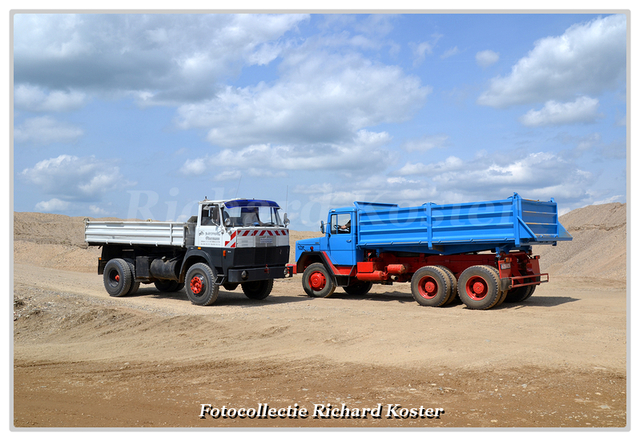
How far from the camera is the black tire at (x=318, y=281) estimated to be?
675 inches

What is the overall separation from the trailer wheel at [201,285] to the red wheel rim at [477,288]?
7038mm

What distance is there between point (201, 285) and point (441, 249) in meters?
7.10

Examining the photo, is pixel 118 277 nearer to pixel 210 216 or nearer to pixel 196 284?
pixel 196 284

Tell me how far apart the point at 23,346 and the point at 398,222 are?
1024cm

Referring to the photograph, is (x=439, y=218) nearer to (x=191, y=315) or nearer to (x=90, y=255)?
(x=191, y=315)

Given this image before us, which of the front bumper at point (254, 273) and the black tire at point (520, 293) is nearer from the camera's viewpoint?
the front bumper at point (254, 273)

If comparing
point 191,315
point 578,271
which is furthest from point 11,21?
point 578,271

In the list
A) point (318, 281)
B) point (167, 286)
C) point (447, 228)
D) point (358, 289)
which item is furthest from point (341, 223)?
point (167, 286)

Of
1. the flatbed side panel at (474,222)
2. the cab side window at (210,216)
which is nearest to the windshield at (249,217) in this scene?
the cab side window at (210,216)

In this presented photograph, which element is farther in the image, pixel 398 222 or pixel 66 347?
pixel 398 222

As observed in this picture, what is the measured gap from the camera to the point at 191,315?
1205cm

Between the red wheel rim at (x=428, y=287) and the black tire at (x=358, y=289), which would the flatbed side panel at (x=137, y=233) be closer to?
the black tire at (x=358, y=289)

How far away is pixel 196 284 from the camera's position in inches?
578

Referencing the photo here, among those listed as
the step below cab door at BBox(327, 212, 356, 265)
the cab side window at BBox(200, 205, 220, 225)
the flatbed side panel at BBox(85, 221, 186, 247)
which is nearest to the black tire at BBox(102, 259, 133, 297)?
the flatbed side panel at BBox(85, 221, 186, 247)
